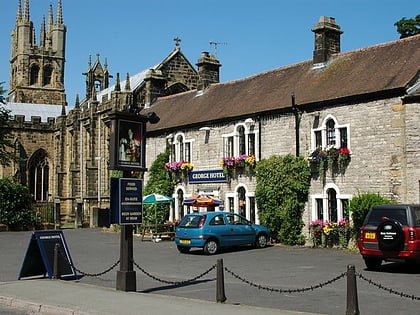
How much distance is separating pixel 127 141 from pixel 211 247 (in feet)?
29.9

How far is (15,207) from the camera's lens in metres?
38.9

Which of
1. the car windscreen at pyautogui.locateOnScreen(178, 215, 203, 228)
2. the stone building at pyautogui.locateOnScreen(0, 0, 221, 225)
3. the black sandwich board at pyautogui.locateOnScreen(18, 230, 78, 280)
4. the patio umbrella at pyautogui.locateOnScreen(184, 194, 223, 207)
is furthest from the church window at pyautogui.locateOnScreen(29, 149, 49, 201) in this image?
the black sandwich board at pyautogui.locateOnScreen(18, 230, 78, 280)

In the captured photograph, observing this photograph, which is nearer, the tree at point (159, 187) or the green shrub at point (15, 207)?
the tree at point (159, 187)

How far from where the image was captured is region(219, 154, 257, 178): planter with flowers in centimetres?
2688

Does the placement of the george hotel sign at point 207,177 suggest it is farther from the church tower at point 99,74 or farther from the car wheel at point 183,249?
the church tower at point 99,74

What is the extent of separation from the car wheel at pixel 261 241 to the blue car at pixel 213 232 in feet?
Result: 0.70

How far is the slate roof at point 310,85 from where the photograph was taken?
74.0ft

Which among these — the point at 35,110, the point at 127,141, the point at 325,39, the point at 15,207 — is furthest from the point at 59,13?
the point at 127,141

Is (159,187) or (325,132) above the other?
(325,132)

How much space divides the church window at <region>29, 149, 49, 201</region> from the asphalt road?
3605cm

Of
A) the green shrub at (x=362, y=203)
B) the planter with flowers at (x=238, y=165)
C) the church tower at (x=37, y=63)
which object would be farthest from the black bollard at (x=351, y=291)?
the church tower at (x=37, y=63)

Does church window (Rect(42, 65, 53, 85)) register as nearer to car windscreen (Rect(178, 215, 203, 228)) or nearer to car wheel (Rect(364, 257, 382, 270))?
car windscreen (Rect(178, 215, 203, 228))

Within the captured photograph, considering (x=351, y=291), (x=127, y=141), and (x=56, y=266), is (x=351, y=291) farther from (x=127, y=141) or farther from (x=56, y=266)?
(x=56, y=266)

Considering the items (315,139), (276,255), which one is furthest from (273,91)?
(276,255)
